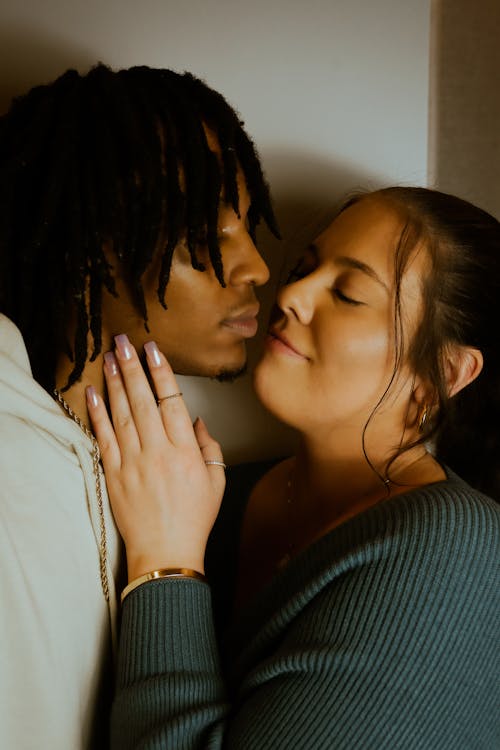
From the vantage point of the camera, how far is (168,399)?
0.96 metres

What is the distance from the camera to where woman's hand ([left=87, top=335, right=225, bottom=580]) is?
90 cm

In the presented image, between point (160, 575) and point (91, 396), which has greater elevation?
point (91, 396)

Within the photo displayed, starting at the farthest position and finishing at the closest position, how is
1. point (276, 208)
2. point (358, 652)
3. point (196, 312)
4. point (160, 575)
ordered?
point (276, 208) → point (196, 312) → point (160, 575) → point (358, 652)

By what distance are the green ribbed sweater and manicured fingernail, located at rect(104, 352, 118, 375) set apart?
A: 12.5 inches

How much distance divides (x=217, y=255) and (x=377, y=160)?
1.82 ft

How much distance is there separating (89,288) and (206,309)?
0.18m

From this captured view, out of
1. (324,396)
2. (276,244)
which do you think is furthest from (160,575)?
(276,244)

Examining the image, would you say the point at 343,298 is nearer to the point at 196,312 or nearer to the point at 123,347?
the point at 196,312

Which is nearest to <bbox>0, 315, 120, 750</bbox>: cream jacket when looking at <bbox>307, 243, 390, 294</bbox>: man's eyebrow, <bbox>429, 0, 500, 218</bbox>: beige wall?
<bbox>307, 243, 390, 294</bbox>: man's eyebrow

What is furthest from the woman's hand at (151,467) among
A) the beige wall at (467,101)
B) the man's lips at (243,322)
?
the beige wall at (467,101)

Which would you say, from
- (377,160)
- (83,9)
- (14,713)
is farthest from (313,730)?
(83,9)

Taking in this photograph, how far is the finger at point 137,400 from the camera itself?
946 millimetres

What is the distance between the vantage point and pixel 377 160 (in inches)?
51.3

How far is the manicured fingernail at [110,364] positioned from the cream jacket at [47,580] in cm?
11
